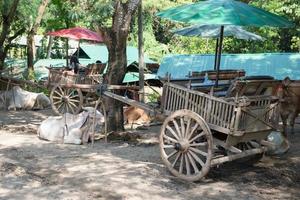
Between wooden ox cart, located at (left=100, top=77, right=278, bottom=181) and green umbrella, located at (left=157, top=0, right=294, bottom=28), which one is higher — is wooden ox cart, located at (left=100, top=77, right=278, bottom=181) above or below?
below

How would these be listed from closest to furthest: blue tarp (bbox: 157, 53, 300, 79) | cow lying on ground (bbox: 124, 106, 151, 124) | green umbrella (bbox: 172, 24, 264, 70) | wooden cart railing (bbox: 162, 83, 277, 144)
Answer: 1. wooden cart railing (bbox: 162, 83, 277, 144)
2. green umbrella (bbox: 172, 24, 264, 70)
3. cow lying on ground (bbox: 124, 106, 151, 124)
4. blue tarp (bbox: 157, 53, 300, 79)

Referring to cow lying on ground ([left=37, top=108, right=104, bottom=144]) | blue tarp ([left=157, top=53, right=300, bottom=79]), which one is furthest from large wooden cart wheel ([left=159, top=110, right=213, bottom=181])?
blue tarp ([left=157, top=53, right=300, bottom=79])

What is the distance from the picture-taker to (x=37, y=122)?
41.7 feet

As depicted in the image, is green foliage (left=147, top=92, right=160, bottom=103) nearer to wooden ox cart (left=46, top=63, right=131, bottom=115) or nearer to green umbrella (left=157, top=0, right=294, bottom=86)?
wooden ox cart (left=46, top=63, right=131, bottom=115)

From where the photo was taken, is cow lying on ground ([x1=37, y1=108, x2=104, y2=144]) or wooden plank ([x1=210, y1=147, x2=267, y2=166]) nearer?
wooden plank ([x1=210, y1=147, x2=267, y2=166])

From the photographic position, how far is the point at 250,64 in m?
18.0

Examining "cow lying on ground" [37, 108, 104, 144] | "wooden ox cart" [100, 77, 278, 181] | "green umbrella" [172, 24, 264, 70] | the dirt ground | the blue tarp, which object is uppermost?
"green umbrella" [172, 24, 264, 70]

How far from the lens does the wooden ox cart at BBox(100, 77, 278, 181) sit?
672 centimetres

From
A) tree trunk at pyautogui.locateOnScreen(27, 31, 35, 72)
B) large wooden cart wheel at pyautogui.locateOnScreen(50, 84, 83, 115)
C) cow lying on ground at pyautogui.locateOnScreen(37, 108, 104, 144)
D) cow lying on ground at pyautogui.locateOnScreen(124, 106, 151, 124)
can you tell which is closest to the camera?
cow lying on ground at pyautogui.locateOnScreen(37, 108, 104, 144)

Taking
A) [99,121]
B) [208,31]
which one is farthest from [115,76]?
[208,31]

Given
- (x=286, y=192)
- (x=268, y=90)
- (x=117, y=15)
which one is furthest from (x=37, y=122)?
(x=286, y=192)

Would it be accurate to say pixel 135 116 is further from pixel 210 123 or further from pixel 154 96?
pixel 210 123

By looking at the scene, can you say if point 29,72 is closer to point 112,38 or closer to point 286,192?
point 112,38

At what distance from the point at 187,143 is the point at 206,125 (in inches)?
18.6
